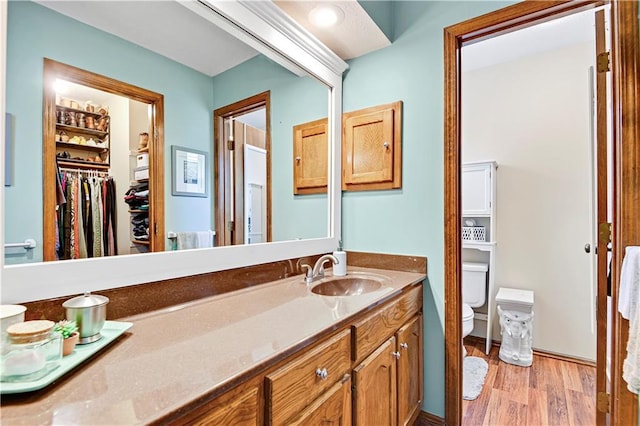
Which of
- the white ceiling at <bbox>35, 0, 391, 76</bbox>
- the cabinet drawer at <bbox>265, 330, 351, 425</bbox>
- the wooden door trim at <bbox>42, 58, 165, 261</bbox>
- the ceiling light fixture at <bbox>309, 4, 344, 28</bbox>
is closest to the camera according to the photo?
the cabinet drawer at <bbox>265, 330, 351, 425</bbox>

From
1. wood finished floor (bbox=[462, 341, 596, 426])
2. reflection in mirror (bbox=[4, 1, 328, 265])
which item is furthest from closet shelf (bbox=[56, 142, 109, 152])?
wood finished floor (bbox=[462, 341, 596, 426])

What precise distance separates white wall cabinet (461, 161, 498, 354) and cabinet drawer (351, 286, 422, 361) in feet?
4.88

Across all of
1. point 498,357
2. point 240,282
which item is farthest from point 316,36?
point 498,357

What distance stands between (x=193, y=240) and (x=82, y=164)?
44 centimetres

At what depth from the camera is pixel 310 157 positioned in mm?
1823

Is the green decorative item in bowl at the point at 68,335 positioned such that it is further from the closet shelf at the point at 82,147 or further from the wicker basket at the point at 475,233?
the wicker basket at the point at 475,233

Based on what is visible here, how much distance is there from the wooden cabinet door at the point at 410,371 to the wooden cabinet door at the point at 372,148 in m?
0.79

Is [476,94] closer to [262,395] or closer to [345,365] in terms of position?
[345,365]

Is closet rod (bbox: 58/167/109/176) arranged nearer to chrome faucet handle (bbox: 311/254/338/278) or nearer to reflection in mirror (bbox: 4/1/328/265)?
reflection in mirror (bbox: 4/1/328/265)

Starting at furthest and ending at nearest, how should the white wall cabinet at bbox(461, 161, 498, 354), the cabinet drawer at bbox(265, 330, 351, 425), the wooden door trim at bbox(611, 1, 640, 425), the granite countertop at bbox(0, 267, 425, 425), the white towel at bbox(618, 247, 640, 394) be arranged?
the white wall cabinet at bbox(461, 161, 498, 354), the wooden door trim at bbox(611, 1, 640, 425), the white towel at bbox(618, 247, 640, 394), the cabinet drawer at bbox(265, 330, 351, 425), the granite countertop at bbox(0, 267, 425, 425)

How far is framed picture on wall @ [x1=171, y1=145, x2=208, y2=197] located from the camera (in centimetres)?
117

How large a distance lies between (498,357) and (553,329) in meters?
0.51

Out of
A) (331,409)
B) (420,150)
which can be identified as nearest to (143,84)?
(331,409)

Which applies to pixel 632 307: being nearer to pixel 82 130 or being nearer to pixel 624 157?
pixel 624 157
